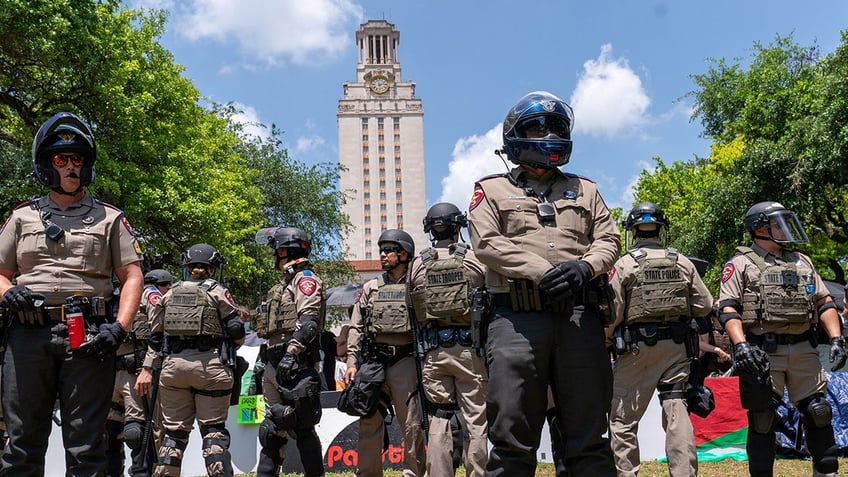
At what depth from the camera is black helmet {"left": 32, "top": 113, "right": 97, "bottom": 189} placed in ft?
16.0

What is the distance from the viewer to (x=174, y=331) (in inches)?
291

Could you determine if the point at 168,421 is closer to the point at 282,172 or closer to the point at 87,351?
the point at 87,351

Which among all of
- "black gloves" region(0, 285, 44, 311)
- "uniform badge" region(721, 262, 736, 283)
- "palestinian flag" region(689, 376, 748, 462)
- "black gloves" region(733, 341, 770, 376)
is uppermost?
"uniform badge" region(721, 262, 736, 283)

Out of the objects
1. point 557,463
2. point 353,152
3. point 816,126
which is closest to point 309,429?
point 557,463

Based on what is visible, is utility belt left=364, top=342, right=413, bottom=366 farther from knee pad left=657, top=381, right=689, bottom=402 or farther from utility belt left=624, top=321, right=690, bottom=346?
knee pad left=657, top=381, right=689, bottom=402

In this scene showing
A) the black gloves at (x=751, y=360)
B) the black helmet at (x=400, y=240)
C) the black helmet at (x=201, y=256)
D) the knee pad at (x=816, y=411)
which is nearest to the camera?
the black gloves at (x=751, y=360)

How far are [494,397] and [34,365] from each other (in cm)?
268

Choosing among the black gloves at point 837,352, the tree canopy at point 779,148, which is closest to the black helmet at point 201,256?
the black gloves at point 837,352

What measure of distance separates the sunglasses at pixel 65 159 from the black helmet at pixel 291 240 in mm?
2838

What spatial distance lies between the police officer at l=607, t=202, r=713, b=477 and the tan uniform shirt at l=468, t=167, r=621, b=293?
2054 mm

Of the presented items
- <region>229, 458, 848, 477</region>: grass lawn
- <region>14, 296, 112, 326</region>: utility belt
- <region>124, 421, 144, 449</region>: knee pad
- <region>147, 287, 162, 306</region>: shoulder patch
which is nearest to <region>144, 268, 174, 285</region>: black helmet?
<region>147, 287, 162, 306</region>: shoulder patch

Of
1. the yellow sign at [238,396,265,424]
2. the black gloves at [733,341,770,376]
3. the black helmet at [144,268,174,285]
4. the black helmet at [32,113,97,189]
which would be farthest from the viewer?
the yellow sign at [238,396,265,424]

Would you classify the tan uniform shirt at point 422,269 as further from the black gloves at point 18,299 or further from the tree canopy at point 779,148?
the tree canopy at point 779,148

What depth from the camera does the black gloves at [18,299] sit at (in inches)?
179
